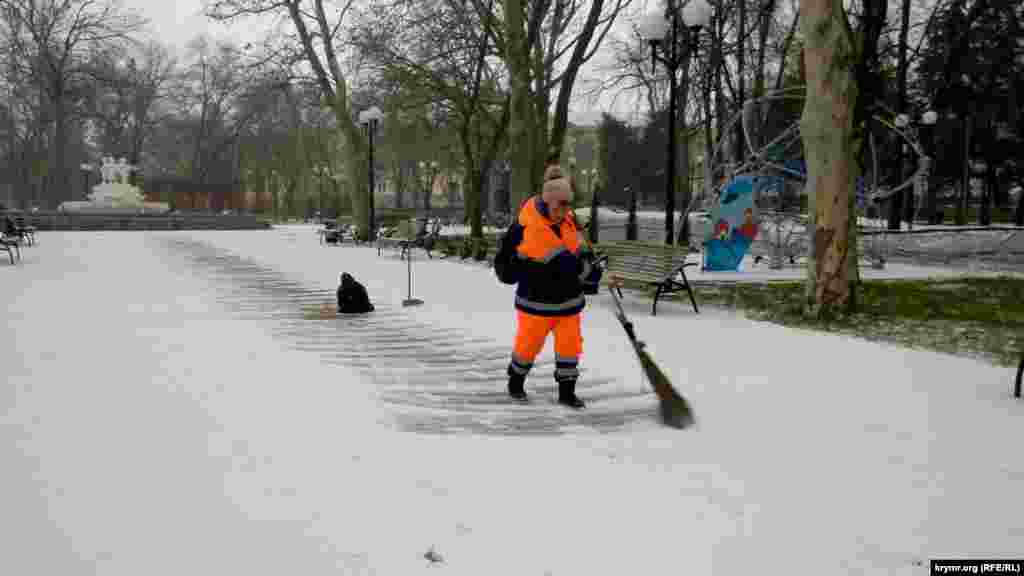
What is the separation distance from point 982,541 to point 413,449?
267cm

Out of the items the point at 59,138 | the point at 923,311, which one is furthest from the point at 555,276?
the point at 59,138

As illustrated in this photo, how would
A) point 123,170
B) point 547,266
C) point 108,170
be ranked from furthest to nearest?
point 123,170
point 108,170
point 547,266

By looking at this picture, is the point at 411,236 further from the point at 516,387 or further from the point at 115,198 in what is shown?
the point at 115,198

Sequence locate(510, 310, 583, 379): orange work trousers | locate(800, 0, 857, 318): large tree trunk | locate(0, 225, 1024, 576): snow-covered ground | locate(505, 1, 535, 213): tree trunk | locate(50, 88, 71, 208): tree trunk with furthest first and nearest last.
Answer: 1. locate(50, 88, 71, 208): tree trunk
2. locate(505, 1, 535, 213): tree trunk
3. locate(800, 0, 857, 318): large tree trunk
4. locate(510, 310, 583, 379): orange work trousers
5. locate(0, 225, 1024, 576): snow-covered ground

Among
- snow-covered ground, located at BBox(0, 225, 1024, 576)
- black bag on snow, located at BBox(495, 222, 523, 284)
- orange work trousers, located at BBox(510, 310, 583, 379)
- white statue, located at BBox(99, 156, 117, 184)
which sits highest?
white statue, located at BBox(99, 156, 117, 184)

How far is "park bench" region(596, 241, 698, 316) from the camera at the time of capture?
383 inches

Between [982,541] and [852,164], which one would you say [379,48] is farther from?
[982,541]

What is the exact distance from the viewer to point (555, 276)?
514cm

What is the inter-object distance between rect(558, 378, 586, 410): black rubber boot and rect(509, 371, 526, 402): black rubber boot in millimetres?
282

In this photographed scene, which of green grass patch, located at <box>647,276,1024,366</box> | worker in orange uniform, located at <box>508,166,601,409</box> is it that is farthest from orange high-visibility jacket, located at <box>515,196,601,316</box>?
green grass patch, located at <box>647,276,1024,366</box>

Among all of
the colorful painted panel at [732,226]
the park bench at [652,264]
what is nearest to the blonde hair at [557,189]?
the park bench at [652,264]

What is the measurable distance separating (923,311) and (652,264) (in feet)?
11.5

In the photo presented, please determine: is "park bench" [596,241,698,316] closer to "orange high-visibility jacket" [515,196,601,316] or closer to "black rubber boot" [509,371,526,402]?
"black rubber boot" [509,371,526,402]

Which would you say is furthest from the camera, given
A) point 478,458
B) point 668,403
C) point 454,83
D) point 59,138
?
point 59,138
